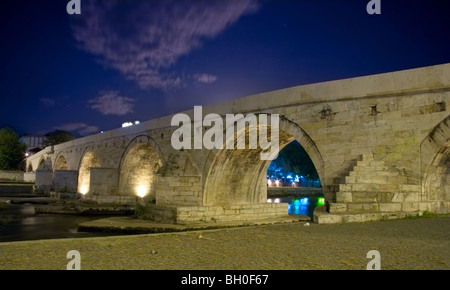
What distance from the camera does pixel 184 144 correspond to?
14586 millimetres

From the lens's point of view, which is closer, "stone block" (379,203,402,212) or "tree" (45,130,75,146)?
"stone block" (379,203,402,212)

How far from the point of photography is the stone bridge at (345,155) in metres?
7.91

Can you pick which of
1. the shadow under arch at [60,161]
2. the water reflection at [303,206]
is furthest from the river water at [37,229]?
the shadow under arch at [60,161]

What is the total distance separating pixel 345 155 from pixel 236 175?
20.4ft

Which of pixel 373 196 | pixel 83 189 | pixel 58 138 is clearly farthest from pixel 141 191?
pixel 58 138

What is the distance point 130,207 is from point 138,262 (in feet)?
46.3

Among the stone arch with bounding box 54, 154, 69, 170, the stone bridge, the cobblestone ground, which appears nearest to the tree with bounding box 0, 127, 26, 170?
the stone arch with bounding box 54, 154, 69, 170

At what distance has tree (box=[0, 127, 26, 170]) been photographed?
169 feet

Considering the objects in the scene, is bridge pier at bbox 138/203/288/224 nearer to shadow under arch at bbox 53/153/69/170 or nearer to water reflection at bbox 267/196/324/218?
water reflection at bbox 267/196/324/218

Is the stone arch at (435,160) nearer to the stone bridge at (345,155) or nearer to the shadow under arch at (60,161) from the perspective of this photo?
the stone bridge at (345,155)

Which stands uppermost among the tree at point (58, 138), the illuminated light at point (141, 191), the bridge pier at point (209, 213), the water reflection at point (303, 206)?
the tree at point (58, 138)

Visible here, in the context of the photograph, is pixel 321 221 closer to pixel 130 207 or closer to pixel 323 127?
pixel 323 127

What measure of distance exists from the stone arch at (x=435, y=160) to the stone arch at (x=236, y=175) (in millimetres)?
4122

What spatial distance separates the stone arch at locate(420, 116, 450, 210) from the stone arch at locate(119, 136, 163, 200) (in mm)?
13662
